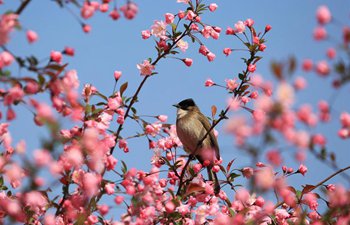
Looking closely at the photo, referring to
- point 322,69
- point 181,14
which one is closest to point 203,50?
point 181,14

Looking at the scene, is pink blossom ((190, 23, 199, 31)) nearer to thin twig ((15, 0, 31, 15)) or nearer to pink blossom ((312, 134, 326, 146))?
thin twig ((15, 0, 31, 15))

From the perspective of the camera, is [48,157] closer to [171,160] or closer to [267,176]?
[267,176]

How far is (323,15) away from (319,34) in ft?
0.31

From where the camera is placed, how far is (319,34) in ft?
8.46

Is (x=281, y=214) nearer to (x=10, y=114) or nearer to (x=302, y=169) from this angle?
(x=302, y=169)

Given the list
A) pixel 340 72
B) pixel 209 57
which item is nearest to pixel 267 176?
pixel 340 72

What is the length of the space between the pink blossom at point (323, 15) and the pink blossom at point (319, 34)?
0.11 ft

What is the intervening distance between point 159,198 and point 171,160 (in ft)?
3.89

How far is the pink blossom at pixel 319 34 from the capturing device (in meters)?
2.58

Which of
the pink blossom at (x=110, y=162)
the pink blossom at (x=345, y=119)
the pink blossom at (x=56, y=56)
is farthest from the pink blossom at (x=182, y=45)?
the pink blossom at (x=345, y=119)

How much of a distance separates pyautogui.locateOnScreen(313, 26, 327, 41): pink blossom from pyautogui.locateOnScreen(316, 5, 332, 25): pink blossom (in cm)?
3

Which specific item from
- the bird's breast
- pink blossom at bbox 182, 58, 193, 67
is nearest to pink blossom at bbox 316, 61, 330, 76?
pink blossom at bbox 182, 58, 193, 67

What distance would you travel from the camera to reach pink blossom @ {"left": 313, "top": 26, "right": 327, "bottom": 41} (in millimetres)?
2582

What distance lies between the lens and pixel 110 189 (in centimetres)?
372
